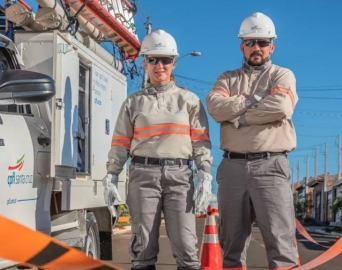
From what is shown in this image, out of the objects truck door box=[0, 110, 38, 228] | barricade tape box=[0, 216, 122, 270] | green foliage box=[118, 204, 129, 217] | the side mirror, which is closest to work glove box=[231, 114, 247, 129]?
the side mirror

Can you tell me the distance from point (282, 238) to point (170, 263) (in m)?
6.44

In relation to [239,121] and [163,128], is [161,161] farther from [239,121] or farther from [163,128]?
[239,121]

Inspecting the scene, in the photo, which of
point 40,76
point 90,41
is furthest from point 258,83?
A: point 90,41

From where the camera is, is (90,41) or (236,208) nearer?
(236,208)

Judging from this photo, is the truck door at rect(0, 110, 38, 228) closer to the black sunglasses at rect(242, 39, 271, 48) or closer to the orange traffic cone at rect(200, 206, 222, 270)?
the black sunglasses at rect(242, 39, 271, 48)

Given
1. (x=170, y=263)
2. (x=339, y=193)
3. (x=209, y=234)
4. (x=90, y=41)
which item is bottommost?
(x=339, y=193)

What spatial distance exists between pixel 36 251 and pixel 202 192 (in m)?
1.84

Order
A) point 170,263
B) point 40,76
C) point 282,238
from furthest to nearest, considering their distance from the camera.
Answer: point 170,263
point 282,238
point 40,76

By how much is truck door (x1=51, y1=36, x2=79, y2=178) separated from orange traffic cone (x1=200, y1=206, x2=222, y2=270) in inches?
60.3

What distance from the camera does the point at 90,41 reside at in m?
7.58

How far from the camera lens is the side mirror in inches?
161

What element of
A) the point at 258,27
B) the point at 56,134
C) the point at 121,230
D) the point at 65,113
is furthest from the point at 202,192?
the point at 121,230

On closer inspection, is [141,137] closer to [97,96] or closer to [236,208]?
[236,208]

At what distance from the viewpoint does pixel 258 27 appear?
4918 millimetres
